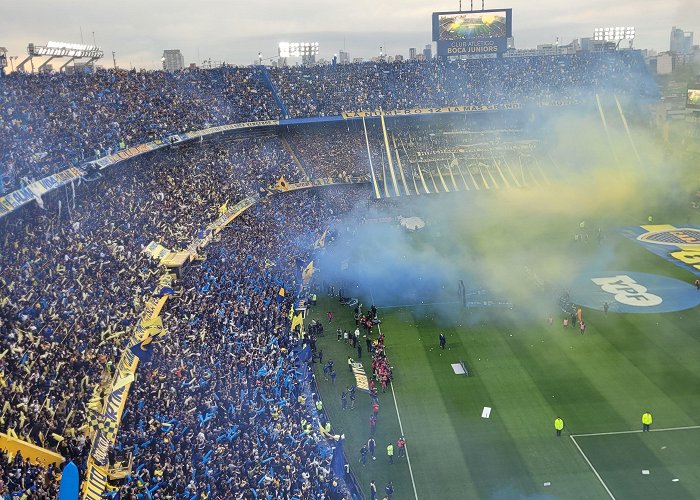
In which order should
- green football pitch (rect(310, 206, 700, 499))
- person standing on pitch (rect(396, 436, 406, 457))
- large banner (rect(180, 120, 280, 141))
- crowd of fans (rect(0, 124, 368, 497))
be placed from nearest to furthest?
crowd of fans (rect(0, 124, 368, 497)), green football pitch (rect(310, 206, 700, 499)), person standing on pitch (rect(396, 436, 406, 457)), large banner (rect(180, 120, 280, 141))

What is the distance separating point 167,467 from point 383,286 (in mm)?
20243

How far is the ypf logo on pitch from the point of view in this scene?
29750 millimetres

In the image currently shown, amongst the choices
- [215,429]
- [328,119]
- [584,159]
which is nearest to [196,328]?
[215,429]

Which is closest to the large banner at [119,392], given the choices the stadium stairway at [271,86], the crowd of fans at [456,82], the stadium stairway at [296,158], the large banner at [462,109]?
the stadium stairway at [296,158]

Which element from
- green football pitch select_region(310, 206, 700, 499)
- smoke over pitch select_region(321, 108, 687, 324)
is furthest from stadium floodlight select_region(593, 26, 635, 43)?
green football pitch select_region(310, 206, 700, 499)

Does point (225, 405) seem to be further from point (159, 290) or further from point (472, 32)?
point (472, 32)

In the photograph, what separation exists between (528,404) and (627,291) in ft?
41.3

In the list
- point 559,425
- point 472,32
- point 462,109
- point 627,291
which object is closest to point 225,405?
point 559,425

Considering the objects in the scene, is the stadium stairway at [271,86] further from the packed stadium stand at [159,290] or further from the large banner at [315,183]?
the large banner at [315,183]

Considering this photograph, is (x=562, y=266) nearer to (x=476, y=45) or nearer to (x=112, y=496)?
(x=112, y=496)

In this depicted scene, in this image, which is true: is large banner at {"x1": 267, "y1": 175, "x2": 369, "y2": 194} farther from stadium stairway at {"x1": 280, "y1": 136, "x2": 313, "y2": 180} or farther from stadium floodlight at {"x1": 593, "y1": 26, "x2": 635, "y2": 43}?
stadium floodlight at {"x1": 593, "y1": 26, "x2": 635, "y2": 43}

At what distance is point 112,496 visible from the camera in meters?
13.4

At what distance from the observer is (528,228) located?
4319cm

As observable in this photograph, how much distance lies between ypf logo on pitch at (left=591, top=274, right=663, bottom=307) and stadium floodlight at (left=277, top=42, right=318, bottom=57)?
1788 inches
